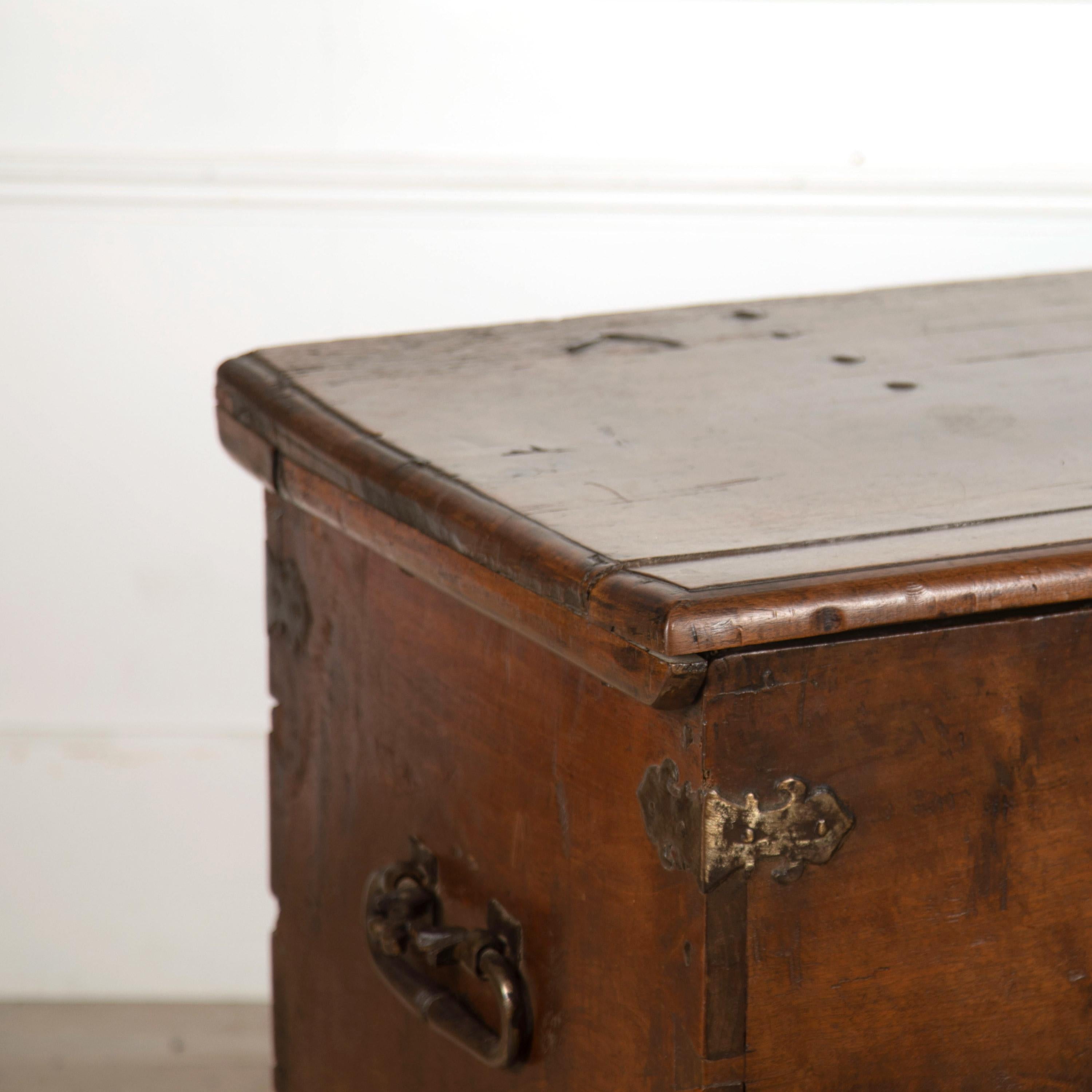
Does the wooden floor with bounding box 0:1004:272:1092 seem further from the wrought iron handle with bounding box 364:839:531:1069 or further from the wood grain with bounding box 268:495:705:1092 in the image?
the wrought iron handle with bounding box 364:839:531:1069

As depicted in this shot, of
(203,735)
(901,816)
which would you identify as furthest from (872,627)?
(203,735)

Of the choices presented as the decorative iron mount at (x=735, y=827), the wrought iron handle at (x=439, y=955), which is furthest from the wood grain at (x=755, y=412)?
the wrought iron handle at (x=439, y=955)

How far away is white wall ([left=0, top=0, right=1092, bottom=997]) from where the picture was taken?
183 centimetres

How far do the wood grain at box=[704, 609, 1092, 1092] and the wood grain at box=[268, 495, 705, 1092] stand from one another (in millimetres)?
41

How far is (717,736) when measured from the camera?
28.7 inches

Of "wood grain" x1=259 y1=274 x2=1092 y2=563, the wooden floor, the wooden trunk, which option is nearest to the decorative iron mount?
the wooden trunk

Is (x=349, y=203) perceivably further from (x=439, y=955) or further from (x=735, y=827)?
(x=735, y=827)

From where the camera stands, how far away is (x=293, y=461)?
1053 mm

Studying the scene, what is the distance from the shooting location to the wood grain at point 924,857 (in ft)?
2.45

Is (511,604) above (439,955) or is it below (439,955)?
above

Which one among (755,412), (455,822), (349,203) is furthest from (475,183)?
(455,822)

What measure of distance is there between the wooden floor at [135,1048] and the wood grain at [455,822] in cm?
61

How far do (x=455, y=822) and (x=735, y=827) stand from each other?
275 millimetres

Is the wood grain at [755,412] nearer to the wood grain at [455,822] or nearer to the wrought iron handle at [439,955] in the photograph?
the wood grain at [455,822]
